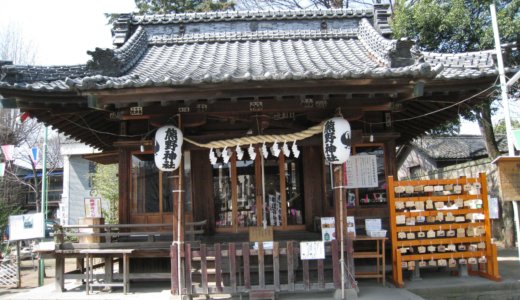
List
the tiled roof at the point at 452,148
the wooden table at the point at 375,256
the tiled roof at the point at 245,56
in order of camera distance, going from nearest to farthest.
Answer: the tiled roof at the point at 245,56, the wooden table at the point at 375,256, the tiled roof at the point at 452,148

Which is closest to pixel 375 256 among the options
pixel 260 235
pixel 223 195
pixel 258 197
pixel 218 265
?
pixel 260 235

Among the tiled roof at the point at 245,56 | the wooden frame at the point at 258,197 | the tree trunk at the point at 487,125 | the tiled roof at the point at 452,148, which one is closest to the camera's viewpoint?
the tiled roof at the point at 245,56

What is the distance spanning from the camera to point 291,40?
11242 millimetres

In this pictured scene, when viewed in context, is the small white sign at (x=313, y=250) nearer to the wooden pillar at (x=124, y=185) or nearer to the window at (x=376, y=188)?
the window at (x=376, y=188)

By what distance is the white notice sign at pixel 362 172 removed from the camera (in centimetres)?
949

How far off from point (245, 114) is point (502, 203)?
1242cm

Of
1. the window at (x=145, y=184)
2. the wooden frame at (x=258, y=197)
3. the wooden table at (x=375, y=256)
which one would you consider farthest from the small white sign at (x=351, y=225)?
the window at (x=145, y=184)

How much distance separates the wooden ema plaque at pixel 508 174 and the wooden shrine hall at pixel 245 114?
1490 mm

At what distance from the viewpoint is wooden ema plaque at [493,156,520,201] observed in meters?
8.21

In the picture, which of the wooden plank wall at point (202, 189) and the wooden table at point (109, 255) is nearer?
the wooden table at point (109, 255)

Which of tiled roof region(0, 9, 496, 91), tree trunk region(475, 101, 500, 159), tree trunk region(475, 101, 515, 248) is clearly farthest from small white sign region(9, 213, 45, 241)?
tree trunk region(475, 101, 500, 159)

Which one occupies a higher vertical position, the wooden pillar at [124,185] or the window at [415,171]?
the window at [415,171]

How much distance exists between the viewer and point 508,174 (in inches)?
327

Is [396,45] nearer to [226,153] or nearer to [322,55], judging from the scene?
[322,55]
